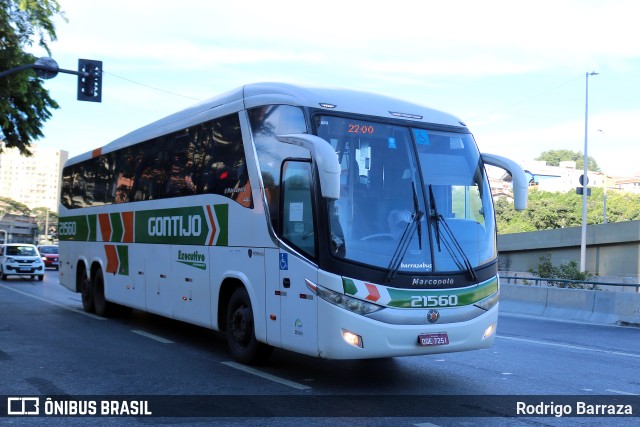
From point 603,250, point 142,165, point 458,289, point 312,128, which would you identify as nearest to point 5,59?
point 142,165

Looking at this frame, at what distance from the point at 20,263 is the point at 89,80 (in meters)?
14.2

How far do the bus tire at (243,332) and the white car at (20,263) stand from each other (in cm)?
2487

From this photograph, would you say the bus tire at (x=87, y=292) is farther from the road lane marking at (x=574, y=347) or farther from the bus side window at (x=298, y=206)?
the bus side window at (x=298, y=206)

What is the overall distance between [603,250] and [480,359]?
40.9 meters

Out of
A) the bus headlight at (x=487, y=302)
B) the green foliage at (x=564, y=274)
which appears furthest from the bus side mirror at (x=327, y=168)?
the green foliage at (x=564, y=274)

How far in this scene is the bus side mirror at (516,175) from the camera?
8867 millimetres

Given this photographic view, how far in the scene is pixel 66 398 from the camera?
740 cm

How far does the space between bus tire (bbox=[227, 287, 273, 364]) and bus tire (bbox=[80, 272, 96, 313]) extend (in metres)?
7.04

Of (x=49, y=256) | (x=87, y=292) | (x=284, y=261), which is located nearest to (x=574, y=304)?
(x=87, y=292)

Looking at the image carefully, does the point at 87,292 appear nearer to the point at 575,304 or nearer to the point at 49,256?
the point at 575,304

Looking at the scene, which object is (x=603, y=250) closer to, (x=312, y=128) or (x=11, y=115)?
(x=11, y=115)

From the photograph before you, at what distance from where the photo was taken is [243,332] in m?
9.53

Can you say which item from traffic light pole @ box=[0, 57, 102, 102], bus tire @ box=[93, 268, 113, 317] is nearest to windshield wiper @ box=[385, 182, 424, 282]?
bus tire @ box=[93, 268, 113, 317]

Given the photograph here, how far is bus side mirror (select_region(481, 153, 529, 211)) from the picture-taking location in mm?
8867
